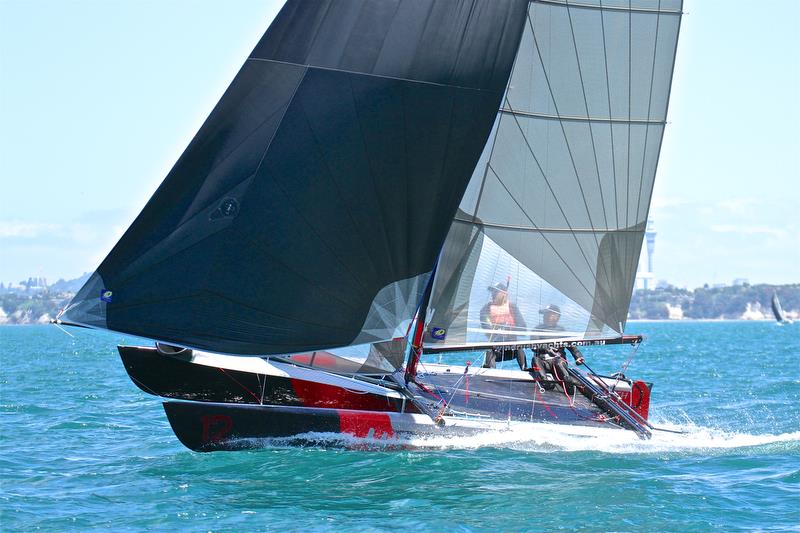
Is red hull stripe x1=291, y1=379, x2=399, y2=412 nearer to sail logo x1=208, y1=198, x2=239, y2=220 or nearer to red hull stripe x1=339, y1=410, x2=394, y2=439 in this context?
red hull stripe x1=339, y1=410, x2=394, y2=439

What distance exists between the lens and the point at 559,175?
1298 cm

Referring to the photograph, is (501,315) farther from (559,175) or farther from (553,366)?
(559,175)

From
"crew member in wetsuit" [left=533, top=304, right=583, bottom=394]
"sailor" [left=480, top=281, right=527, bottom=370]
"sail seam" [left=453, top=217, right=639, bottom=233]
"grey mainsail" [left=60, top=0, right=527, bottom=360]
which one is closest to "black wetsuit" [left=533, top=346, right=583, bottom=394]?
"crew member in wetsuit" [left=533, top=304, right=583, bottom=394]

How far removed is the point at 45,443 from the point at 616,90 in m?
8.55

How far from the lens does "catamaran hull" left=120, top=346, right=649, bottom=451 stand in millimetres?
11250

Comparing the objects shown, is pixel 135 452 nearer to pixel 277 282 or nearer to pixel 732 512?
pixel 277 282

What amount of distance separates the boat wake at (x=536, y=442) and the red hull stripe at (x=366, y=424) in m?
0.07

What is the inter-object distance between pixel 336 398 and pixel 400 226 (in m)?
2.18

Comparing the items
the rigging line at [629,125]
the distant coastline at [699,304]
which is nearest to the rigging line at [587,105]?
the rigging line at [629,125]

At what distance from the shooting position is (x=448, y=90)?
11258mm

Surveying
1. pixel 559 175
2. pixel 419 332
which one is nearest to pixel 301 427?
pixel 419 332

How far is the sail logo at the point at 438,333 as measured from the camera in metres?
12.6

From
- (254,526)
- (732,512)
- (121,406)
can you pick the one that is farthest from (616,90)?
(121,406)

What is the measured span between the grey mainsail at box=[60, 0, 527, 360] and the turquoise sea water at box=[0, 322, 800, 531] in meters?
1.46
